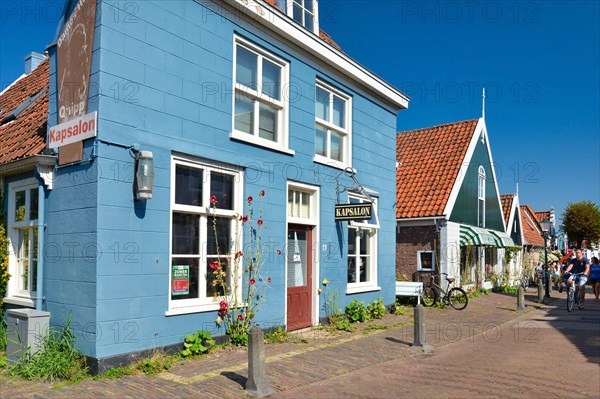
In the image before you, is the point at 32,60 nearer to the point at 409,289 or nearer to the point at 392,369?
the point at 409,289

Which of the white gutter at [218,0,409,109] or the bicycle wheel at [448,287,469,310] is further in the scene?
the bicycle wheel at [448,287,469,310]

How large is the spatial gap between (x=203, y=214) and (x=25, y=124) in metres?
3.97

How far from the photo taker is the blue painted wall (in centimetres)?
708

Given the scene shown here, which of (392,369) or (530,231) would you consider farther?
(530,231)

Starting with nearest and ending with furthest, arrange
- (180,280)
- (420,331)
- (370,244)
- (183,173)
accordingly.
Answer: (180,280) < (183,173) < (420,331) < (370,244)

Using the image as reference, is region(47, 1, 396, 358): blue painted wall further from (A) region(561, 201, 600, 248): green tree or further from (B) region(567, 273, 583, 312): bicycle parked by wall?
(A) region(561, 201, 600, 248): green tree

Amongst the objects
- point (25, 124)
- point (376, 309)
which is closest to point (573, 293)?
point (376, 309)

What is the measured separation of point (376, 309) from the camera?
13.0 metres

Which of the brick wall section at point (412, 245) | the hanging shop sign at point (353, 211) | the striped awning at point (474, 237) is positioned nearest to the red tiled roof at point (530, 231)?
the striped awning at point (474, 237)

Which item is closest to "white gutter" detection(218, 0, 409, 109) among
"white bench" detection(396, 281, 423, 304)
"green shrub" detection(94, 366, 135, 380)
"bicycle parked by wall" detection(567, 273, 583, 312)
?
"white bench" detection(396, 281, 423, 304)

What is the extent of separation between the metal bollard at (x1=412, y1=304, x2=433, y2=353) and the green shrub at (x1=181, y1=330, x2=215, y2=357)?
→ 3643 mm

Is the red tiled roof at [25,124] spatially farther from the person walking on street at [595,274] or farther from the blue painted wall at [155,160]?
the person walking on street at [595,274]

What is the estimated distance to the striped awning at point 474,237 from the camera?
60.4ft

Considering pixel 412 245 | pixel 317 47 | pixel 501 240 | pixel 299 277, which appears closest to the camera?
pixel 299 277
